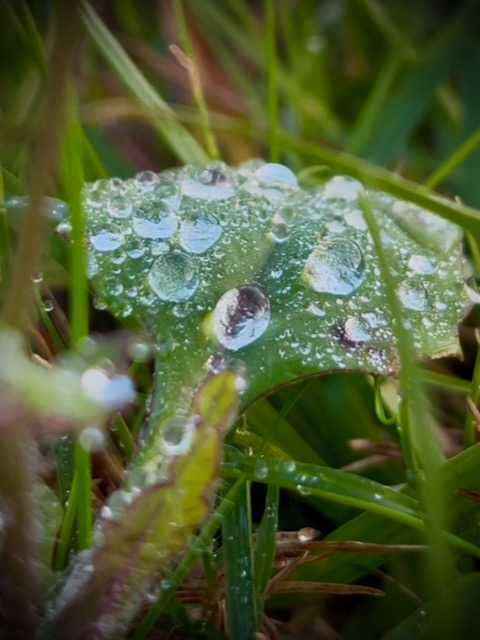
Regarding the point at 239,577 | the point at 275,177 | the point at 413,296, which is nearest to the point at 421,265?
the point at 413,296

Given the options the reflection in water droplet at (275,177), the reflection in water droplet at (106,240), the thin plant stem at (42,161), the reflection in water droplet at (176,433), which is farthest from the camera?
the reflection in water droplet at (275,177)

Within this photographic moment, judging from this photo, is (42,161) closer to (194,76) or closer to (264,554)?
(264,554)

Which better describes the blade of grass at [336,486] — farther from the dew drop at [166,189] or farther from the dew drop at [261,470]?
the dew drop at [166,189]

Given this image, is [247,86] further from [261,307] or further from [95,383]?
[95,383]

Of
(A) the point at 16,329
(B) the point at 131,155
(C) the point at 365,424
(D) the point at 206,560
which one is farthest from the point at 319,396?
(B) the point at 131,155

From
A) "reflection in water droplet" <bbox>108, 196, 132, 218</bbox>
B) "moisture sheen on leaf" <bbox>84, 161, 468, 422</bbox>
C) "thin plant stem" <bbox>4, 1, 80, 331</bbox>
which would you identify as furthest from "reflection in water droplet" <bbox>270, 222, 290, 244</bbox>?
"thin plant stem" <bbox>4, 1, 80, 331</bbox>

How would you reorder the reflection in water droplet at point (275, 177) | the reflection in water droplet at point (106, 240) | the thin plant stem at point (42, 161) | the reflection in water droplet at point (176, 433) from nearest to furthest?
1. the thin plant stem at point (42, 161)
2. the reflection in water droplet at point (176, 433)
3. the reflection in water droplet at point (106, 240)
4. the reflection in water droplet at point (275, 177)

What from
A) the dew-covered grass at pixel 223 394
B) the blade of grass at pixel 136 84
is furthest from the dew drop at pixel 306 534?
the blade of grass at pixel 136 84
